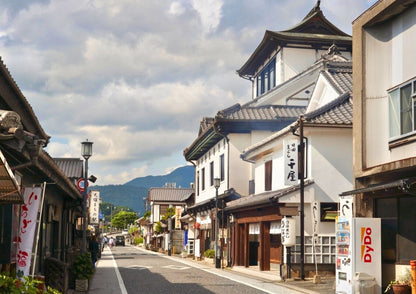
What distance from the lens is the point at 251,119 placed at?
121 feet

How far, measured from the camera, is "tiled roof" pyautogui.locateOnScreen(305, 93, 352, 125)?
25.1 meters

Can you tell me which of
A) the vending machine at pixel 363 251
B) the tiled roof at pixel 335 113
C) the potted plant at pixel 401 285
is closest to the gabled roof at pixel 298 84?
the tiled roof at pixel 335 113

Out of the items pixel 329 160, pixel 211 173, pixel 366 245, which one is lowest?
pixel 366 245

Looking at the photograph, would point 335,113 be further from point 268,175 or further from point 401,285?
point 401,285

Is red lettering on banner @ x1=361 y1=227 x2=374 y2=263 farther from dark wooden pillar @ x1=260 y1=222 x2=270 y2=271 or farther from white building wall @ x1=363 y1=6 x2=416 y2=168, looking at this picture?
dark wooden pillar @ x1=260 y1=222 x2=270 y2=271

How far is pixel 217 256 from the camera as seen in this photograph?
34.0m

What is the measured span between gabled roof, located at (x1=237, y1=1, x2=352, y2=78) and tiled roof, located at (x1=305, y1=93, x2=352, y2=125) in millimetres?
14431

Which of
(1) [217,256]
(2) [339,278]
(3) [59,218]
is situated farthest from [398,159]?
(1) [217,256]

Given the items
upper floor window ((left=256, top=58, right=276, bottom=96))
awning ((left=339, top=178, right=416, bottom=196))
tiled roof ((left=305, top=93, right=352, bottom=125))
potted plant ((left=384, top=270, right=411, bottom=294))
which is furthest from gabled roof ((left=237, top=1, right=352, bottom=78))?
potted plant ((left=384, top=270, right=411, bottom=294))

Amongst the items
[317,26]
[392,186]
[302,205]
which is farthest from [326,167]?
[317,26]

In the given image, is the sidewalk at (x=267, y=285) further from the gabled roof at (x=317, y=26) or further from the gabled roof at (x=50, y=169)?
the gabled roof at (x=317, y=26)

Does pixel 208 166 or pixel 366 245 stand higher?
pixel 208 166

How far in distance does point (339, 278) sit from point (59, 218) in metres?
10.9

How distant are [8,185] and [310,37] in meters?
33.7
